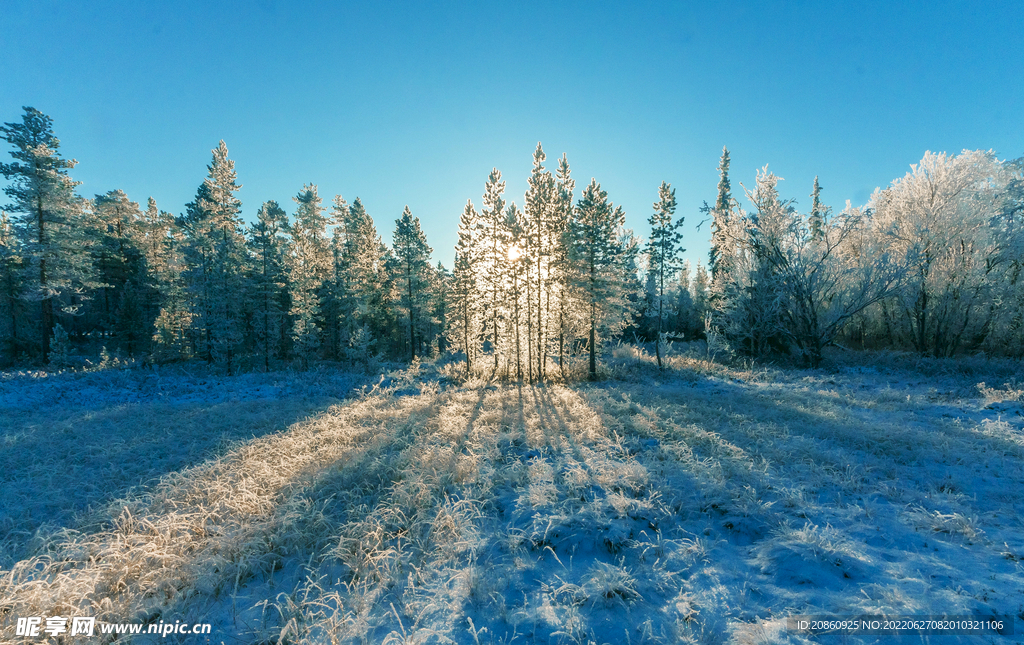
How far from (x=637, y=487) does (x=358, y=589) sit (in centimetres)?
385

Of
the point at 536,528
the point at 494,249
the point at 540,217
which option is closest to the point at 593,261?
the point at 540,217

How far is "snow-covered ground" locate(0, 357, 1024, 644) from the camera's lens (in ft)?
10.3

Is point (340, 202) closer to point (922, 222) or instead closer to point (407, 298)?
point (407, 298)

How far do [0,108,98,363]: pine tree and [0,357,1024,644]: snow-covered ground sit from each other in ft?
69.4

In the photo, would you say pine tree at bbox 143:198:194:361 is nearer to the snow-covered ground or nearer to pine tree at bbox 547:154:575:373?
the snow-covered ground

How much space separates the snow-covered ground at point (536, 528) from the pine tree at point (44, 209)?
2114 cm

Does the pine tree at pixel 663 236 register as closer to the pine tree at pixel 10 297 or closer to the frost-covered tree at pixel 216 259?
the frost-covered tree at pixel 216 259

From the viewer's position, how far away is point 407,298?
34.3 metres

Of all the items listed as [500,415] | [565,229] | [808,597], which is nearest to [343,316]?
[565,229]

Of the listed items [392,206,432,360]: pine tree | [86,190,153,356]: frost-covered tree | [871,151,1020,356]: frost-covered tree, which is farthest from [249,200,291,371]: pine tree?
[871,151,1020,356]: frost-covered tree

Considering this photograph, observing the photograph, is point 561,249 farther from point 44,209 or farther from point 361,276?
point 44,209

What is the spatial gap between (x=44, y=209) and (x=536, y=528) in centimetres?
3552

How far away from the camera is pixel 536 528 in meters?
4.45

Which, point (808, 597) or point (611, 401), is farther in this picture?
point (611, 401)
